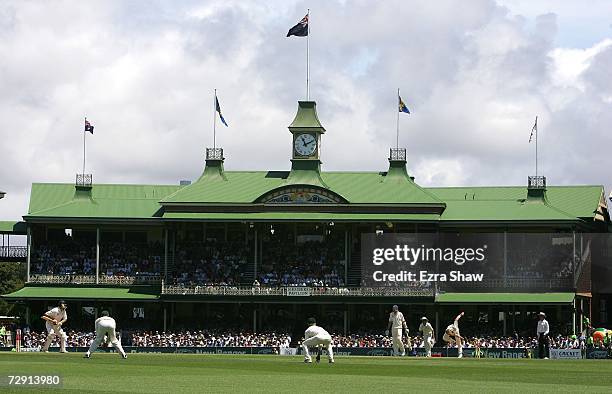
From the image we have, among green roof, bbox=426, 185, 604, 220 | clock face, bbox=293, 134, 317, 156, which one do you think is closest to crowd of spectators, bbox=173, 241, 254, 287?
clock face, bbox=293, 134, 317, 156

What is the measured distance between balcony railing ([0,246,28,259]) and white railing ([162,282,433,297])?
1259 cm

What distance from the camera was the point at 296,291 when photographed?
250 ft

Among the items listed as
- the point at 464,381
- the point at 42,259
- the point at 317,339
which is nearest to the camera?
the point at 464,381

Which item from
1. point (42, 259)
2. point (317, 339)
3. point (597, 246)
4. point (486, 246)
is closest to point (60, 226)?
point (42, 259)

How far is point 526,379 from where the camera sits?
1115 inches

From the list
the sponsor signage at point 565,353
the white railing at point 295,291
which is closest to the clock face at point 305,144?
the white railing at point 295,291

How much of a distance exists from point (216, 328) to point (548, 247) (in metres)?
19.4

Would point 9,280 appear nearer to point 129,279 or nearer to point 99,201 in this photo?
point 99,201

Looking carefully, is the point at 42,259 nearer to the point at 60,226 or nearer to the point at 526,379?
the point at 60,226

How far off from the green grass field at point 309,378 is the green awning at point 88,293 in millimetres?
43405

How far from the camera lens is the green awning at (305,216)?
77.9 m

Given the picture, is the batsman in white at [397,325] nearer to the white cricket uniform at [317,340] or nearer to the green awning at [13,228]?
the white cricket uniform at [317,340]

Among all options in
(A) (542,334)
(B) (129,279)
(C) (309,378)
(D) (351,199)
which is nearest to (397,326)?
(A) (542,334)

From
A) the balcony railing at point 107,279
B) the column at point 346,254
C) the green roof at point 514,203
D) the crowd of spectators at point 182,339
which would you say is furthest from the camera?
the balcony railing at point 107,279
